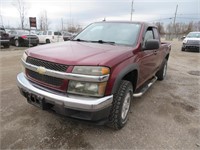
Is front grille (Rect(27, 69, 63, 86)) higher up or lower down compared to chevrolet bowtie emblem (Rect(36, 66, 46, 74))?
lower down

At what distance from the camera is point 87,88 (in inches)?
86.3

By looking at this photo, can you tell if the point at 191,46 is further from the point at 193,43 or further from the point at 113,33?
the point at 113,33

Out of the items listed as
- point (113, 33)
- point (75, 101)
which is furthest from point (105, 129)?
point (113, 33)

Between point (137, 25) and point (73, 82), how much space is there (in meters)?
2.08

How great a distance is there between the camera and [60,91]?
2322 mm

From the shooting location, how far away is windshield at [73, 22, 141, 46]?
128 inches

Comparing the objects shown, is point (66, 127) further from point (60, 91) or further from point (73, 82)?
point (73, 82)

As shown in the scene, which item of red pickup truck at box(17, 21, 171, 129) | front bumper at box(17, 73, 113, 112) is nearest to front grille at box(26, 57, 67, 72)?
red pickup truck at box(17, 21, 171, 129)

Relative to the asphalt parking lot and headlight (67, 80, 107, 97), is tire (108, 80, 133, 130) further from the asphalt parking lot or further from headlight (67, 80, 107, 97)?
headlight (67, 80, 107, 97)

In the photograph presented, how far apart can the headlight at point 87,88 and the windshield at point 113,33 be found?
1303 mm

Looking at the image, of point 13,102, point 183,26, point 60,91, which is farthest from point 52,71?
point 183,26

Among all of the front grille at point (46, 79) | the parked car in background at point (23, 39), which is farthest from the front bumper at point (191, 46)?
the front grille at point (46, 79)

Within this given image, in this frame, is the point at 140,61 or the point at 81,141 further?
the point at 140,61

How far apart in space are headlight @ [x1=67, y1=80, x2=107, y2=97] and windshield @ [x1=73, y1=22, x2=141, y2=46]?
130 centimetres
